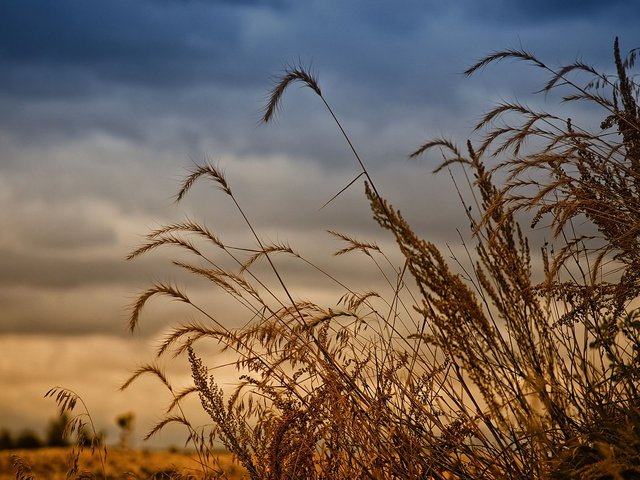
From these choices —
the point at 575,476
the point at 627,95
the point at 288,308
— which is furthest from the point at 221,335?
the point at 627,95

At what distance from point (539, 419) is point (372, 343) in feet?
2.89

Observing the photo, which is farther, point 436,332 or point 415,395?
point 415,395

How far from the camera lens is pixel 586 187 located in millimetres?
3357

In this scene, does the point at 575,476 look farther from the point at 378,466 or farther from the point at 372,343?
the point at 372,343

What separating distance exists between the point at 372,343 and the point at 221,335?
0.67 m

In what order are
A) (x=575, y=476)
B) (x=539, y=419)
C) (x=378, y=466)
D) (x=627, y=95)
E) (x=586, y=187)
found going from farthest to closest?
(x=627, y=95) < (x=586, y=187) < (x=378, y=466) < (x=539, y=419) < (x=575, y=476)

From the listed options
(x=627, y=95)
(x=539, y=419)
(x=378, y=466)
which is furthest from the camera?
(x=627, y=95)

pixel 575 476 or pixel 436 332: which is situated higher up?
pixel 436 332

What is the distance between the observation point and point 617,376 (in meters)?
3.05

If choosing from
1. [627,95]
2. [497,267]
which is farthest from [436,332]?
[627,95]

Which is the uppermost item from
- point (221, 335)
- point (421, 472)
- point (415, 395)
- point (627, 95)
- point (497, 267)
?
point (627, 95)

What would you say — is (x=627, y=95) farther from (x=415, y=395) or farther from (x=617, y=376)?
(x=415, y=395)

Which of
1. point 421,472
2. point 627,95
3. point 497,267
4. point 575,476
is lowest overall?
point 575,476

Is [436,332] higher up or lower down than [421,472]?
higher up
